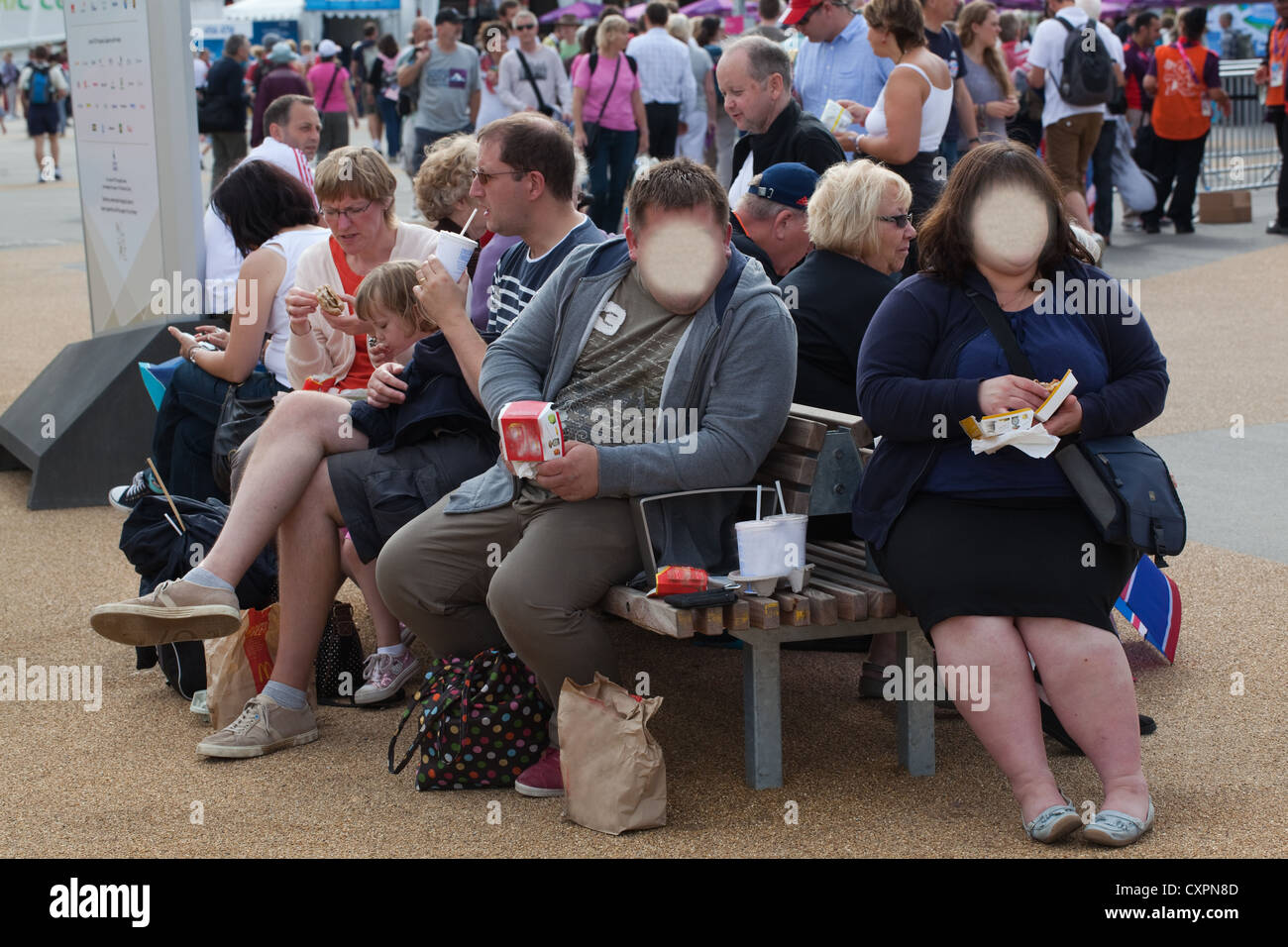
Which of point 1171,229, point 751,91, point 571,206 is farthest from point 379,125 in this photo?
point 571,206

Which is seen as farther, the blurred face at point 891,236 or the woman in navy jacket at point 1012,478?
the blurred face at point 891,236

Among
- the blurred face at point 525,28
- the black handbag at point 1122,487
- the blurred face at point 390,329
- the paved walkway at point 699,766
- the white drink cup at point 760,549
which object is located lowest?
the paved walkway at point 699,766

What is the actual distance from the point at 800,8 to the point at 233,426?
3565mm

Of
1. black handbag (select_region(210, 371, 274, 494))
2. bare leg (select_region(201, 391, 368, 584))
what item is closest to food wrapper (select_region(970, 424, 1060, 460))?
bare leg (select_region(201, 391, 368, 584))

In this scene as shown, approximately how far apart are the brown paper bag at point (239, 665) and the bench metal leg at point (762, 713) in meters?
1.29

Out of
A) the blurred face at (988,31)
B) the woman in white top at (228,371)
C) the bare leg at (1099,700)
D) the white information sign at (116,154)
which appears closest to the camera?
the bare leg at (1099,700)

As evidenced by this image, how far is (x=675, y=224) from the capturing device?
3.47 metres

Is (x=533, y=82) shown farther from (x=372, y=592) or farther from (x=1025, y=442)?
(x=1025, y=442)

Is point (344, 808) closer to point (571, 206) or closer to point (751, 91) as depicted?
point (571, 206)

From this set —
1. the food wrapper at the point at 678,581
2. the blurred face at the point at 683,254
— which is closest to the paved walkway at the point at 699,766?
the food wrapper at the point at 678,581

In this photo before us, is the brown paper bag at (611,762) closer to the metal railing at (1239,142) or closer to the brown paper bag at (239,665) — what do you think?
the brown paper bag at (239,665)

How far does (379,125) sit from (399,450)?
19059 mm

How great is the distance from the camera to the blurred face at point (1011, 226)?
337 centimetres

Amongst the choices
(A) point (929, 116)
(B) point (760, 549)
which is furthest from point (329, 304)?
(A) point (929, 116)
